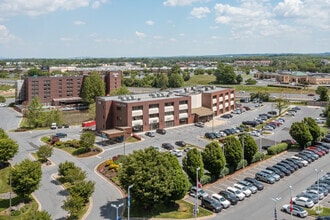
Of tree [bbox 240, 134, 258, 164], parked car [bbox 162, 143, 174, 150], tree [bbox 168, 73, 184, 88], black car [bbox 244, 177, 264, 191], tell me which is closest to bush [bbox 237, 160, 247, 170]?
tree [bbox 240, 134, 258, 164]

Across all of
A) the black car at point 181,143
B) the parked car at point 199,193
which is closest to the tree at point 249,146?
the parked car at point 199,193

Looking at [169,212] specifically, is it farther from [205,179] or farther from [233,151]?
[233,151]

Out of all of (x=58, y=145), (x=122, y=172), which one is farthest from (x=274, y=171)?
(x=58, y=145)

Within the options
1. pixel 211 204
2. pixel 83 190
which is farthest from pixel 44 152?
pixel 211 204

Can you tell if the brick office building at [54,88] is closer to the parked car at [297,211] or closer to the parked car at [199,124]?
the parked car at [199,124]

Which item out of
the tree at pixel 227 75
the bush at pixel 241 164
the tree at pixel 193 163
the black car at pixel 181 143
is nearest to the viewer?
the tree at pixel 193 163

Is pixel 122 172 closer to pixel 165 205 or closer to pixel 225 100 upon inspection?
pixel 165 205

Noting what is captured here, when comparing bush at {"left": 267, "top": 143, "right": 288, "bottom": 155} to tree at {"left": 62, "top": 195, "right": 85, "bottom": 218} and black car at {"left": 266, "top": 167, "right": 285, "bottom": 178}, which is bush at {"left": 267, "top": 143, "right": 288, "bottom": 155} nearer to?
black car at {"left": 266, "top": 167, "right": 285, "bottom": 178}
